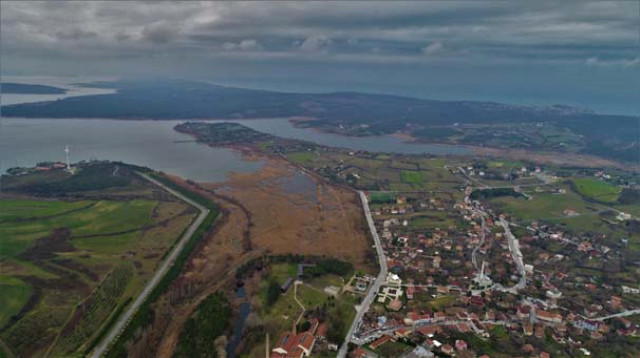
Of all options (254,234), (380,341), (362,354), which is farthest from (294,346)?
(254,234)

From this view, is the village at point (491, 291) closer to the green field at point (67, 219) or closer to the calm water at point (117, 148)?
the green field at point (67, 219)

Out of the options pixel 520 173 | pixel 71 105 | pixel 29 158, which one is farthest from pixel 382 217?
pixel 71 105

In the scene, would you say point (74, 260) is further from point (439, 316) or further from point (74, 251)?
point (439, 316)

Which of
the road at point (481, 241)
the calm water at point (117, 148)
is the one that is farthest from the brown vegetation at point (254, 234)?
the road at point (481, 241)

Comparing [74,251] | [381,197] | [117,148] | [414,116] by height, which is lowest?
[74,251]

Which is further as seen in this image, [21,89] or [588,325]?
[21,89]

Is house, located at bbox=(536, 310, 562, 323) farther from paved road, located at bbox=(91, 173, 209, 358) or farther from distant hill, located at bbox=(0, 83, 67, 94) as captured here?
distant hill, located at bbox=(0, 83, 67, 94)

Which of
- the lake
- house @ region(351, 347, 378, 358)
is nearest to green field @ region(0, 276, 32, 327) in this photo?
house @ region(351, 347, 378, 358)
